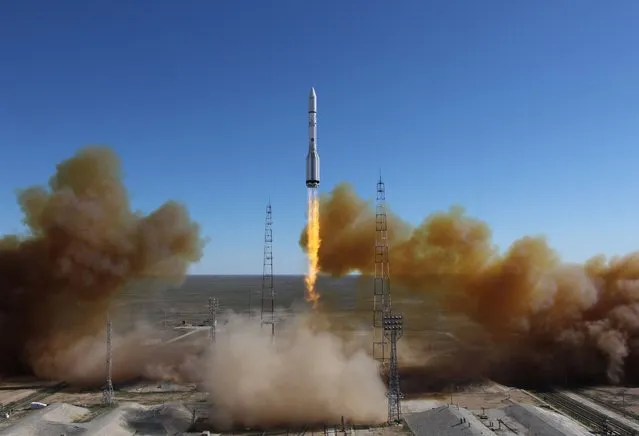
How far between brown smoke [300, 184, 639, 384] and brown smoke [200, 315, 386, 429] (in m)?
11.3

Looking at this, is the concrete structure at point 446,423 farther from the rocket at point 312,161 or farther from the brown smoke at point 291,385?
the rocket at point 312,161

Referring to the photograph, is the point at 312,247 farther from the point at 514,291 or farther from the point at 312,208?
the point at 514,291

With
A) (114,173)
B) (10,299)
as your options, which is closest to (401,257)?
(114,173)

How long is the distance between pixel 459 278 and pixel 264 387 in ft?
88.7

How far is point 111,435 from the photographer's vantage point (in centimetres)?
3734

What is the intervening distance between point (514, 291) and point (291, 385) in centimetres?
2708

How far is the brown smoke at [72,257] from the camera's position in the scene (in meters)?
54.1

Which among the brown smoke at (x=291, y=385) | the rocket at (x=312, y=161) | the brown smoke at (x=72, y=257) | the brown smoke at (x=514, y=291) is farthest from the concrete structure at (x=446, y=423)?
the brown smoke at (x=72, y=257)

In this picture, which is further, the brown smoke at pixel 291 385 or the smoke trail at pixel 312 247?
the smoke trail at pixel 312 247

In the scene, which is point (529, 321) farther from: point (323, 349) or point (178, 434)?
point (178, 434)

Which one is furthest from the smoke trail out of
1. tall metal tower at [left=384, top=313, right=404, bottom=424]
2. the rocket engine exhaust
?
tall metal tower at [left=384, top=313, right=404, bottom=424]

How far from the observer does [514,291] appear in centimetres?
5725

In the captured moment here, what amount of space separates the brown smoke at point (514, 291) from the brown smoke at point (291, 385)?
11304mm

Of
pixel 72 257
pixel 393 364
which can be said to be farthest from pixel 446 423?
pixel 72 257
